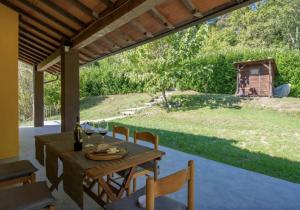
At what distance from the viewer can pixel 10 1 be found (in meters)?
4.14

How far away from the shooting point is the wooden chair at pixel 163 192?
129 centimetres

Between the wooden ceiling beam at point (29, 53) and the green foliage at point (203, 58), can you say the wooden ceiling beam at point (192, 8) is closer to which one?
the wooden ceiling beam at point (29, 53)

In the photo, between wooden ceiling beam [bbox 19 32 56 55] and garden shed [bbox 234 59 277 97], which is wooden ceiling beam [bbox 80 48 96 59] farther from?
garden shed [bbox 234 59 277 97]

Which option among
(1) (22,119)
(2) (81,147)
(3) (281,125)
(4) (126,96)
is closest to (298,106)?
(3) (281,125)

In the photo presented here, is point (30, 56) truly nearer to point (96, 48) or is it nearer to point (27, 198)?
point (96, 48)

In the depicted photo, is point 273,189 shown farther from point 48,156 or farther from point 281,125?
point 281,125

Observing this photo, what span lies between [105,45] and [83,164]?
350 cm

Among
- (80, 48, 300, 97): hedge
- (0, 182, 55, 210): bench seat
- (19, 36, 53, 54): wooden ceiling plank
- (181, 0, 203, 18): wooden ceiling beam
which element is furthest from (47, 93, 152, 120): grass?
(0, 182, 55, 210): bench seat

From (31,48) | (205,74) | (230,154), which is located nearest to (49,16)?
(31,48)

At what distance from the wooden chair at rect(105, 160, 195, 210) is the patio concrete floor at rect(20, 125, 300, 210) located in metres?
0.89

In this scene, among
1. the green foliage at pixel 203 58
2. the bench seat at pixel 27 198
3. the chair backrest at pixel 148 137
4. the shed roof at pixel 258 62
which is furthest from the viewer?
the shed roof at pixel 258 62

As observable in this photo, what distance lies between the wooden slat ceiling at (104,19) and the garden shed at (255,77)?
8.39 m

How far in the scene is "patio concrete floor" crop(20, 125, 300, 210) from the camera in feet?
8.27

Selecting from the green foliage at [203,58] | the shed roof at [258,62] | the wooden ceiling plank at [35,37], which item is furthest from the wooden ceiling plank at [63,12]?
the shed roof at [258,62]
